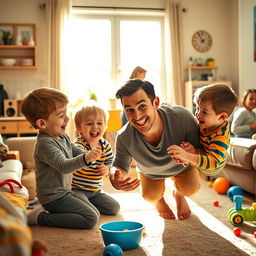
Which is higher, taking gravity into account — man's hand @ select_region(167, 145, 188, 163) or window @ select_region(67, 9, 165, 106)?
window @ select_region(67, 9, 165, 106)

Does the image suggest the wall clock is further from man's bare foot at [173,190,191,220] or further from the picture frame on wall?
man's bare foot at [173,190,191,220]

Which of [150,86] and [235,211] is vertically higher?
[150,86]

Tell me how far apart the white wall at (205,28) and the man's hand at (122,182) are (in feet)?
14.2

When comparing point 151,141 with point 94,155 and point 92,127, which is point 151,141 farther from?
point 92,127

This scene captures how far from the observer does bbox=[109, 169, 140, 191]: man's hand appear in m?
2.01

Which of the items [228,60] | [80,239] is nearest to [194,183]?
[80,239]

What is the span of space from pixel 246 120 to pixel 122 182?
2386 mm

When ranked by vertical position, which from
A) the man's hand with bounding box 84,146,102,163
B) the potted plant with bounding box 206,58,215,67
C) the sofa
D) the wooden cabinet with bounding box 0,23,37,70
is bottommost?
the sofa

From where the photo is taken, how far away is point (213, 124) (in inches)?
84.2

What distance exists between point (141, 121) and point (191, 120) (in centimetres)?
36

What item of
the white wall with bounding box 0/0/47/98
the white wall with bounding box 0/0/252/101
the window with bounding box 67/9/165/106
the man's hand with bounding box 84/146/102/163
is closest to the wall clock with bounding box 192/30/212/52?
the white wall with bounding box 0/0/252/101

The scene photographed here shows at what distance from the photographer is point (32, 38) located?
601 cm

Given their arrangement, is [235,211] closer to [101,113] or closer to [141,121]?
[141,121]

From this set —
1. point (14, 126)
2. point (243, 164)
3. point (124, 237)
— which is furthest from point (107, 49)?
point (124, 237)
